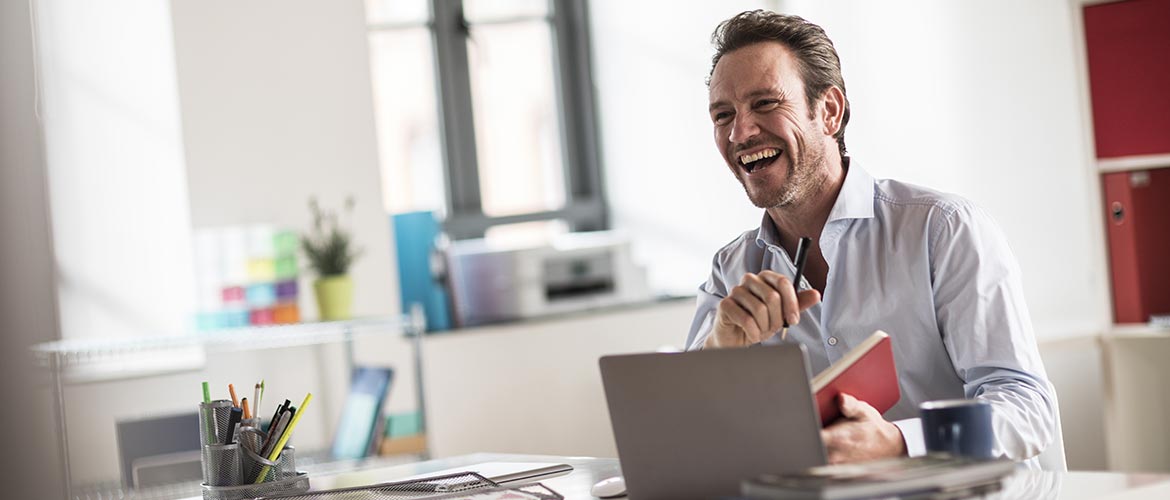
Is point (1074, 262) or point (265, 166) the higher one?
point (265, 166)

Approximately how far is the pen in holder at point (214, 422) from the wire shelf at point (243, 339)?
1408mm

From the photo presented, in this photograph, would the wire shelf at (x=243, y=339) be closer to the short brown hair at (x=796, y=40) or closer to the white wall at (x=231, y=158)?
the white wall at (x=231, y=158)

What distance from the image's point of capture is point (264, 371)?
373cm

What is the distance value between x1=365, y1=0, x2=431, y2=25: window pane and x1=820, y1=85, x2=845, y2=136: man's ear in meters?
2.66

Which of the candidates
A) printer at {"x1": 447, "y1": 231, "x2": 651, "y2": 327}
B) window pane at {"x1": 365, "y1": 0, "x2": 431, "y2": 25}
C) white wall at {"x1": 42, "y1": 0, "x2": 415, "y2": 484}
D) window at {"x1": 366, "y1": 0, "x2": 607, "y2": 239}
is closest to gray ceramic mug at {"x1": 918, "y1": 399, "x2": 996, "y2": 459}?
white wall at {"x1": 42, "y1": 0, "x2": 415, "y2": 484}

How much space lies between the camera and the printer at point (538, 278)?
4.29 metres

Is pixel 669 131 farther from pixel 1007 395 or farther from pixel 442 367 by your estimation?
pixel 1007 395

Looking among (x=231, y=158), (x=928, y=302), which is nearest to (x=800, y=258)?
(x=928, y=302)

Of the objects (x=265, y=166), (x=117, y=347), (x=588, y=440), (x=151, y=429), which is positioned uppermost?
(x=265, y=166)

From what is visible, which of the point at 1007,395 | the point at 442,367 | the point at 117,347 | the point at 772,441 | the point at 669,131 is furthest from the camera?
the point at 669,131

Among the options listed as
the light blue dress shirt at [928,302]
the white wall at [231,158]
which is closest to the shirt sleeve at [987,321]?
the light blue dress shirt at [928,302]

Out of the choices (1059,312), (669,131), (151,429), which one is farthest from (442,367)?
(1059,312)

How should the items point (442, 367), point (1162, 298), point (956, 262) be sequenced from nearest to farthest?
1. point (956, 262)
2. point (1162, 298)
3. point (442, 367)

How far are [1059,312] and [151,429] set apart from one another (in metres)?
2.74
